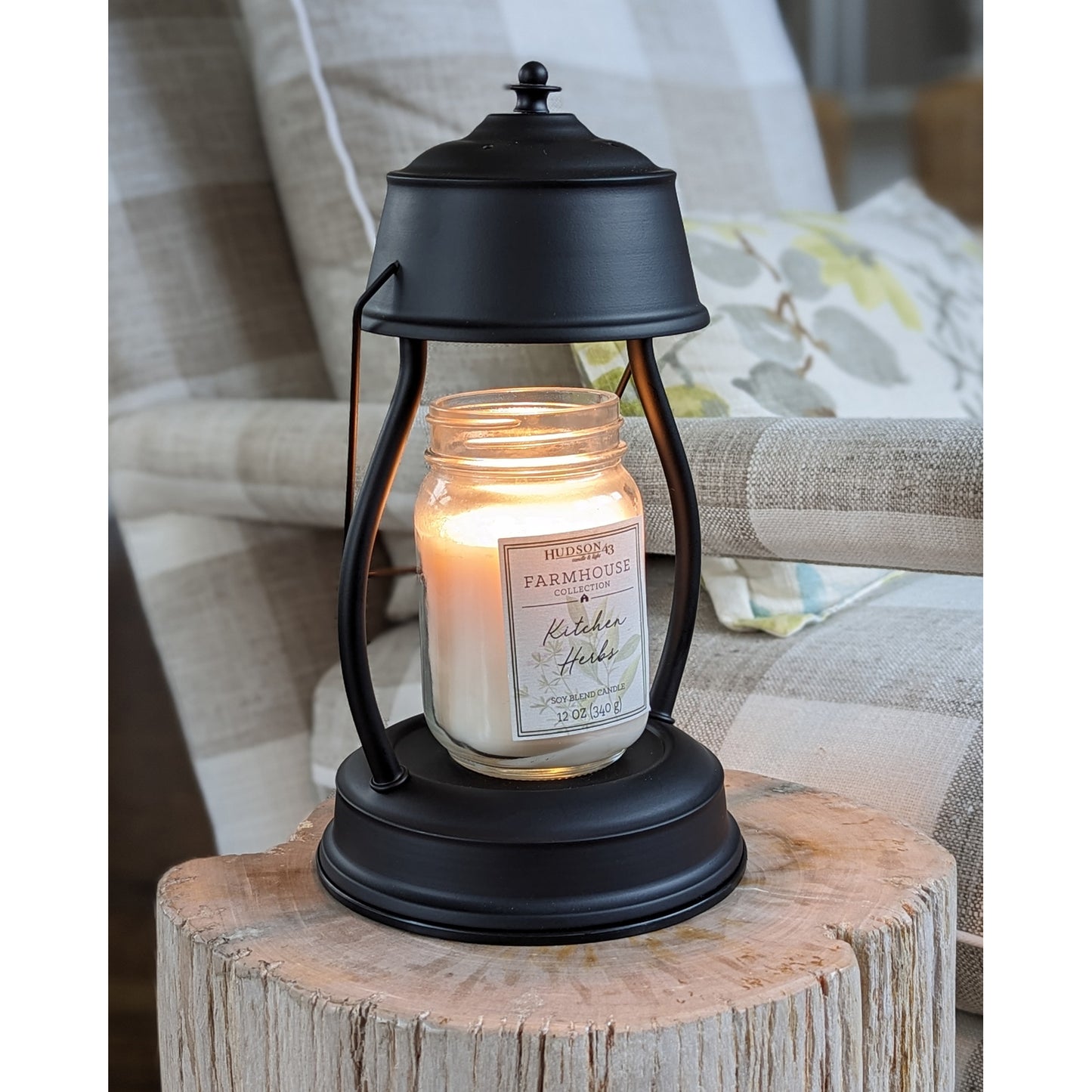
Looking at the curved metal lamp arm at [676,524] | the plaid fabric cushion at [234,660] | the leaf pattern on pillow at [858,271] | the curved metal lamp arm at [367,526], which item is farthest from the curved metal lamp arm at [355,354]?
the leaf pattern on pillow at [858,271]

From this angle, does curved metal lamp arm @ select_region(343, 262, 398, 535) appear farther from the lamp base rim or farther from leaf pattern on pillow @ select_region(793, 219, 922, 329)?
leaf pattern on pillow @ select_region(793, 219, 922, 329)

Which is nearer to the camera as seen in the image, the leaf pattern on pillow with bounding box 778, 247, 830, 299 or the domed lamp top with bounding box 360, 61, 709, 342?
the domed lamp top with bounding box 360, 61, 709, 342

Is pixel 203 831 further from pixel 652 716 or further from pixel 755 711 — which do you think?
pixel 652 716

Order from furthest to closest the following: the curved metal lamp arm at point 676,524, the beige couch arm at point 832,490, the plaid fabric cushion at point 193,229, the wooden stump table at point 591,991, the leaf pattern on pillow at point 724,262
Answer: the plaid fabric cushion at point 193,229
the leaf pattern on pillow at point 724,262
the beige couch arm at point 832,490
the curved metal lamp arm at point 676,524
the wooden stump table at point 591,991

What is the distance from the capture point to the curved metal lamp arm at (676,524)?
72cm

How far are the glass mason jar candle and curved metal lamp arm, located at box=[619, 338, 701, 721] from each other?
0.11 feet

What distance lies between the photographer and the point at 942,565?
889 mm

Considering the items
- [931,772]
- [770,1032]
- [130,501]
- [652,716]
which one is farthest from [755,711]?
[130,501]

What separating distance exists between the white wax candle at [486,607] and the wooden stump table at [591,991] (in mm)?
95

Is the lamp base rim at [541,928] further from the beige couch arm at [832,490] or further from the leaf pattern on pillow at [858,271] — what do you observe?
the leaf pattern on pillow at [858,271]

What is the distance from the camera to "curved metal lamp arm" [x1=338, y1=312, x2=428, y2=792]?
0.64 metres

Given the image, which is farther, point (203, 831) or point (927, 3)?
point (927, 3)

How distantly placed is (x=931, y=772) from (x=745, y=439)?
0.25m

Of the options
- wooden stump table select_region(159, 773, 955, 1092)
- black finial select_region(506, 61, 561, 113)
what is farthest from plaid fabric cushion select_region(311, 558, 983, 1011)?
black finial select_region(506, 61, 561, 113)
